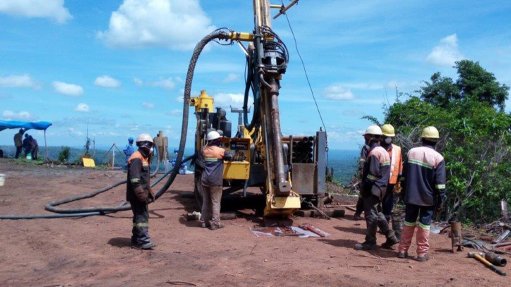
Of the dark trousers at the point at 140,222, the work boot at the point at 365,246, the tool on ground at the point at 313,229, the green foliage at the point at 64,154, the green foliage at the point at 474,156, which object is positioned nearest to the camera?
the dark trousers at the point at 140,222

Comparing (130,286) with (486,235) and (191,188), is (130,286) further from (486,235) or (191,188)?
(191,188)

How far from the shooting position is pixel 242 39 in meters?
11.9

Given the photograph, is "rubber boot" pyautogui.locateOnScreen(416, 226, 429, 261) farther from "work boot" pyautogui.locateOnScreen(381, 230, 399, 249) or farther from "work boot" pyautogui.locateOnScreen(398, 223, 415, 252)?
"work boot" pyautogui.locateOnScreen(381, 230, 399, 249)

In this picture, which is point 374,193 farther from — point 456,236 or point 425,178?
point 456,236

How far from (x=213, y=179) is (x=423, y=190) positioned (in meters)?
3.88

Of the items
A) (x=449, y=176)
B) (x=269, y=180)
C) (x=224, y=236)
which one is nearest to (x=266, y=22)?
(x=269, y=180)

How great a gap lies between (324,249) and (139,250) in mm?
2882

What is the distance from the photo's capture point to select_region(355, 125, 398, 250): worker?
27.5 feet

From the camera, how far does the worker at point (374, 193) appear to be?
8.38m

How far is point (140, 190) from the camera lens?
826 cm

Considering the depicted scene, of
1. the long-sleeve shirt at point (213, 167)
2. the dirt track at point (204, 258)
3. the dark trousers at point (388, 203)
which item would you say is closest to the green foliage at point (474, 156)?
the dirt track at point (204, 258)

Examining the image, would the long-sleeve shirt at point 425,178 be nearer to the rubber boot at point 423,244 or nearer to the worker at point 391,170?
the rubber boot at point 423,244

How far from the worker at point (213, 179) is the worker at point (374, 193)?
2.79m

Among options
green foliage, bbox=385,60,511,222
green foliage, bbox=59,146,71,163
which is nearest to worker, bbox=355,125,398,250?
green foliage, bbox=385,60,511,222
